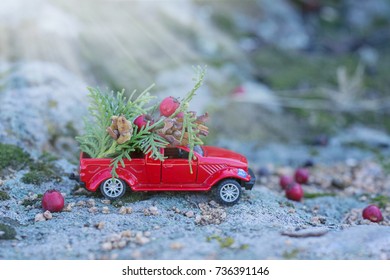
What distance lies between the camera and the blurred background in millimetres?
11148

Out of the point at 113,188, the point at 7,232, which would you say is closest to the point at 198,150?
the point at 113,188

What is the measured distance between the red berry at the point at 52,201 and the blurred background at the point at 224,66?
7.08 ft

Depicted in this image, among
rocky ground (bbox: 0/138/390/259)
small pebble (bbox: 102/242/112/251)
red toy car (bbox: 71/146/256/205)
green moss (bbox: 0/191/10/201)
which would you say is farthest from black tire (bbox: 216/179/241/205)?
green moss (bbox: 0/191/10/201)

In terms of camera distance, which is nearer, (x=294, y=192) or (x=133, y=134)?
(x=133, y=134)

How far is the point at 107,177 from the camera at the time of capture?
24.8 ft

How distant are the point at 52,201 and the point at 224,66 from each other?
936 centimetres

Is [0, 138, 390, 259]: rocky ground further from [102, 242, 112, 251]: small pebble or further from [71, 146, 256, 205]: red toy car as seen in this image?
[71, 146, 256, 205]: red toy car

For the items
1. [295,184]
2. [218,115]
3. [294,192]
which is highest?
[218,115]

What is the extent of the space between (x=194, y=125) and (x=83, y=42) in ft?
29.9

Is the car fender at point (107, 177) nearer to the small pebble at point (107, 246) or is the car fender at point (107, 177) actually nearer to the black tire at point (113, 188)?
the black tire at point (113, 188)

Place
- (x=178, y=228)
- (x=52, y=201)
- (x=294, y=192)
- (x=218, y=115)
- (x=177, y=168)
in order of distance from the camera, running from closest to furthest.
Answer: (x=178, y=228), (x=52, y=201), (x=177, y=168), (x=294, y=192), (x=218, y=115)

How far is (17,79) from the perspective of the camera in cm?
1116

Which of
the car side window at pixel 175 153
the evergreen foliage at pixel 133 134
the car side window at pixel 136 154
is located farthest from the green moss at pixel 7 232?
the car side window at pixel 175 153

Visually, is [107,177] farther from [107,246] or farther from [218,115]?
[218,115]
